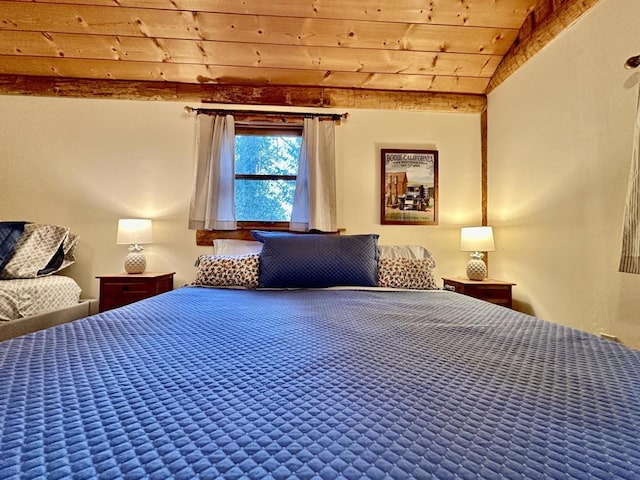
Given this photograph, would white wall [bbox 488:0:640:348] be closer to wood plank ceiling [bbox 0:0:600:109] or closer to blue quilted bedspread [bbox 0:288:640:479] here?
wood plank ceiling [bbox 0:0:600:109]

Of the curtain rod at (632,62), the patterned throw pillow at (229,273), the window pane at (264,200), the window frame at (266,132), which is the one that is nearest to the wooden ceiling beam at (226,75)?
the window frame at (266,132)

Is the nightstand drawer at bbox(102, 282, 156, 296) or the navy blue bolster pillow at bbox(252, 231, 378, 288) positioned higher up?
the navy blue bolster pillow at bbox(252, 231, 378, 288)

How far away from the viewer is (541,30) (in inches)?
84.8

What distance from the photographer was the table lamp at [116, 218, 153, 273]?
2379 millimetres

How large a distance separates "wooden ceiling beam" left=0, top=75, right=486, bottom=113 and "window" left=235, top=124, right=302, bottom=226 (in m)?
0.27

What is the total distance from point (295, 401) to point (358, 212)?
2368 mm

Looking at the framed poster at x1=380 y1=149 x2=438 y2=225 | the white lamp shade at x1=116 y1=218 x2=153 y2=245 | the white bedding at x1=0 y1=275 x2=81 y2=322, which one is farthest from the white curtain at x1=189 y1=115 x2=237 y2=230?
the framed poster at x1=380 y1=149 x2=438 y2=225

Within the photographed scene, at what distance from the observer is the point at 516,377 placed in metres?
0.65

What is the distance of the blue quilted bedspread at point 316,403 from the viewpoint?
0.39 meters

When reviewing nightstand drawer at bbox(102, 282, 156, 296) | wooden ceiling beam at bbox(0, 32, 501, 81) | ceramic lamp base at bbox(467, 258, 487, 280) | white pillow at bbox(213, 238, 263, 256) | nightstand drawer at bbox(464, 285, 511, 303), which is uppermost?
wooden ceiling beam at bbox(0, 32, 501, 81)

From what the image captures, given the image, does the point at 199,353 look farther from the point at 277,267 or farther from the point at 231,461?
the point at 277,267

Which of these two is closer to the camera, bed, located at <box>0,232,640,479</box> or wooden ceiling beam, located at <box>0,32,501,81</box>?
bed, located at <box>0,232,640,479</box>

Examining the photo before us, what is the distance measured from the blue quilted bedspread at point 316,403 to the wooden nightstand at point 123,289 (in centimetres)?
141

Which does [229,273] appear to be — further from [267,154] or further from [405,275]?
[267,154]
